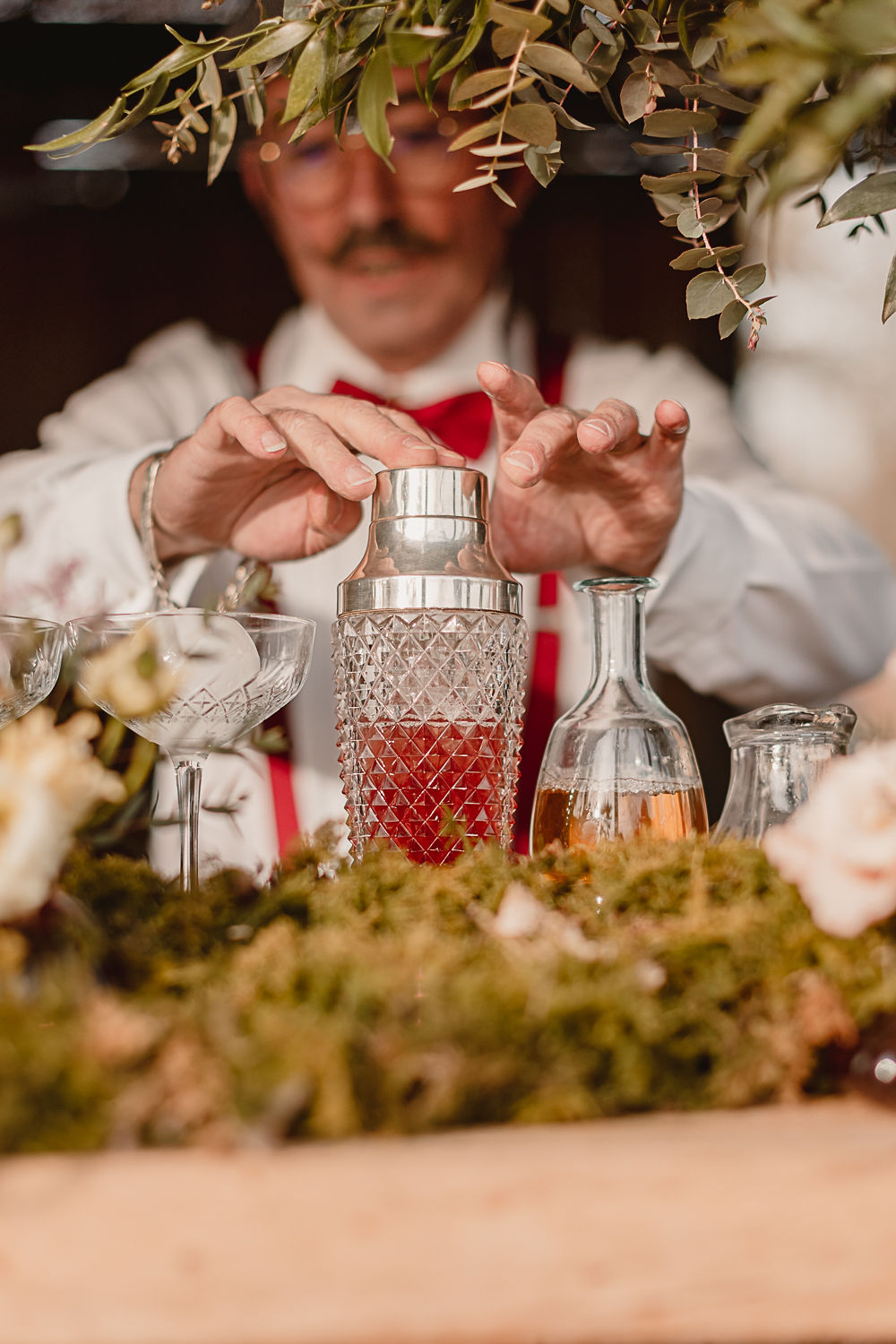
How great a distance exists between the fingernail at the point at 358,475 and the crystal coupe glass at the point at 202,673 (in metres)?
0.09

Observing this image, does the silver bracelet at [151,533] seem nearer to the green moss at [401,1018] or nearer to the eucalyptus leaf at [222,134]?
the eucalyptus leaf at [222,134]

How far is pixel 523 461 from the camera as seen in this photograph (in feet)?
1.65

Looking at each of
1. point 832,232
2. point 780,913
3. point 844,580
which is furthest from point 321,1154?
point 832,232

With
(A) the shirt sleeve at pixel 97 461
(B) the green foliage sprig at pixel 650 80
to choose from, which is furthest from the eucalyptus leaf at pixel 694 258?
(A) the shirt sleeve at pixel 97 461

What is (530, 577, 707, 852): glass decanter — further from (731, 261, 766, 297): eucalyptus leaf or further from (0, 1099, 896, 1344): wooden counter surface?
(0, 1099, 896, 1344): wooden counter surface

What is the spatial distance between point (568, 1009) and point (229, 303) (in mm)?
1263

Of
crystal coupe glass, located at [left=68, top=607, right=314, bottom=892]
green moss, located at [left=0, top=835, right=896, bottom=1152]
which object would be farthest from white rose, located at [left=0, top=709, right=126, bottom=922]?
crystal coupe glass, located at [left=68, top=607, right=314, bottom=892]

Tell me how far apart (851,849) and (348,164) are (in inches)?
48.6

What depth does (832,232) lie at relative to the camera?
4.35 feet

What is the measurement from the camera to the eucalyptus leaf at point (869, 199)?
0.38m

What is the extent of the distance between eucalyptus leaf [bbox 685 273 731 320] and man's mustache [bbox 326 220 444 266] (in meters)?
0.91

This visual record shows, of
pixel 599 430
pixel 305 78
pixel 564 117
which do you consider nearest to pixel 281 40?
pixel 305 78

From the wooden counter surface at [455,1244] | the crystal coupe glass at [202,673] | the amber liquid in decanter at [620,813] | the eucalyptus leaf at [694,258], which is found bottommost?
the wooden counter surface at [455,1244]

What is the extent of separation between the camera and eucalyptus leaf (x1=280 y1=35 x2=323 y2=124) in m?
0.40
